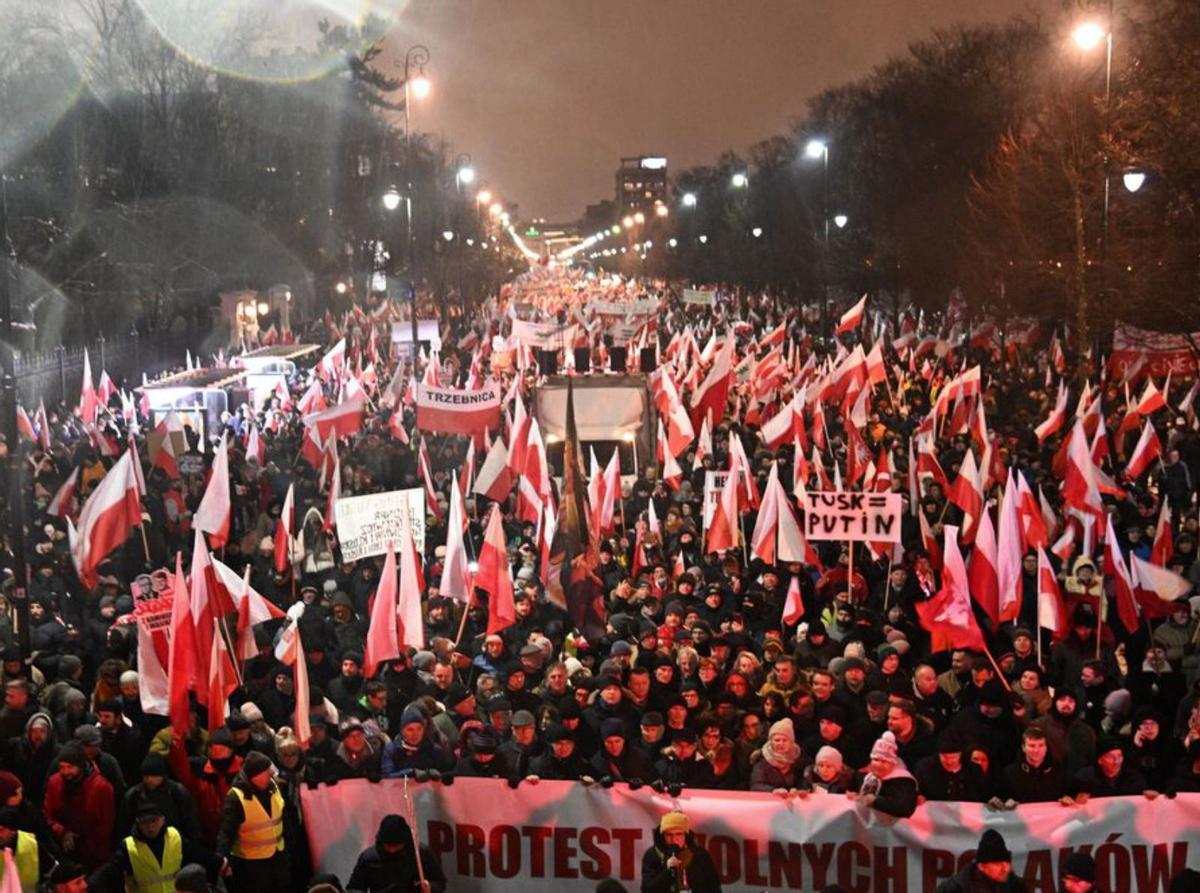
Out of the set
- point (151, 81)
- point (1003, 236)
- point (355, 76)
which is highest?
point (355, 76)

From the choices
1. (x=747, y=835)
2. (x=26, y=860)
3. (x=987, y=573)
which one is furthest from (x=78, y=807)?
(x=987, y=573)

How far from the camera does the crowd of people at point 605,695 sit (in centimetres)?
773

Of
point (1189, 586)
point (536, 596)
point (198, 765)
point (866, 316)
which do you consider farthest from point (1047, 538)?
point (866, 316)

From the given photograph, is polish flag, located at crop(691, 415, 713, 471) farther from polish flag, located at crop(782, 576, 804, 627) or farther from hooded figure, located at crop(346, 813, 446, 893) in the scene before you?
hooded figure, located at crop(346, 813, 446, 893)

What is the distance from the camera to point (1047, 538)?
13.9 m

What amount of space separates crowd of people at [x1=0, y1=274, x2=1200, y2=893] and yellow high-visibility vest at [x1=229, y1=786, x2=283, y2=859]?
1 cm

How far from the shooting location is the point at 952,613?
1044 centimetres

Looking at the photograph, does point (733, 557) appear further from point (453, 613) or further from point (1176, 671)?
point (1176, 671)

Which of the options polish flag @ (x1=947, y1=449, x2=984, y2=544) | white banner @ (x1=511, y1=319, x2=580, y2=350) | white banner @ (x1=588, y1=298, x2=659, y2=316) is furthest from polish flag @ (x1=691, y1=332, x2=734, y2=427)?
white banner @ (x1=588, y1=298, x2=659, y2=316)

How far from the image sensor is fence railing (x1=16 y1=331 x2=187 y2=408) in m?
31.7

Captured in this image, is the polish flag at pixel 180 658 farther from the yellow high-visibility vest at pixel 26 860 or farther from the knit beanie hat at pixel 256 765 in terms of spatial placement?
the yellow high-visibility vest at pixel 26 860

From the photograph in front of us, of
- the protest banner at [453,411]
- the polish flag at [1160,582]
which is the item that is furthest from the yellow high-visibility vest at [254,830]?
the protest banner at [453,411]

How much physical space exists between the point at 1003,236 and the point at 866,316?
53.3 ft

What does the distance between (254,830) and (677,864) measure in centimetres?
213
